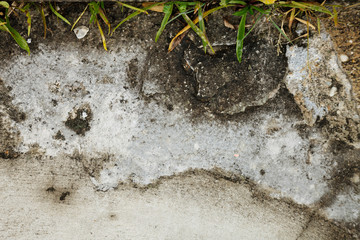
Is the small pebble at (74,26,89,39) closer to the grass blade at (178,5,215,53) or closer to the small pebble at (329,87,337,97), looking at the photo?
the grass blade at (178,5,215,53)

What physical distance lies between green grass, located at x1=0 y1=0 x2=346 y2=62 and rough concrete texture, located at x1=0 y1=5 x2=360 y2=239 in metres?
0.07

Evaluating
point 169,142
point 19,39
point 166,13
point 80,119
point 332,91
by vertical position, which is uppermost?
point 166,13

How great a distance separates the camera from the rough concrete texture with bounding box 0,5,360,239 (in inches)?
60.7

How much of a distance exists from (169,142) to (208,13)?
73 cm

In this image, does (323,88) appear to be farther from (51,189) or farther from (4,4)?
(4,4)

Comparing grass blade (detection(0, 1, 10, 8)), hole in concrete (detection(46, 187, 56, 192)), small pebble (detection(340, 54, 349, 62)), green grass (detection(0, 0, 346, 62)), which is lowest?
hole in concrete (detection(46, 187, 56, 192))

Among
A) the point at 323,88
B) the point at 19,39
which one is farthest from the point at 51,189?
the point at 323,88

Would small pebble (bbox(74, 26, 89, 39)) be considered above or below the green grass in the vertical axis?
below

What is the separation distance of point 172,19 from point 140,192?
978 millimetres

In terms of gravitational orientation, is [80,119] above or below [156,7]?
below

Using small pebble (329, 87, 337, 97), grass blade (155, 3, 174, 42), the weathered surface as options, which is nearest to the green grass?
grass blade (155, 3, 174, 42)

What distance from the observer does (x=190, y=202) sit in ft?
5.29

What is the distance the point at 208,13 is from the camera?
147 centimetres

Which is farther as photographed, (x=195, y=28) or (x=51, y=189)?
(x=51, y=189)
